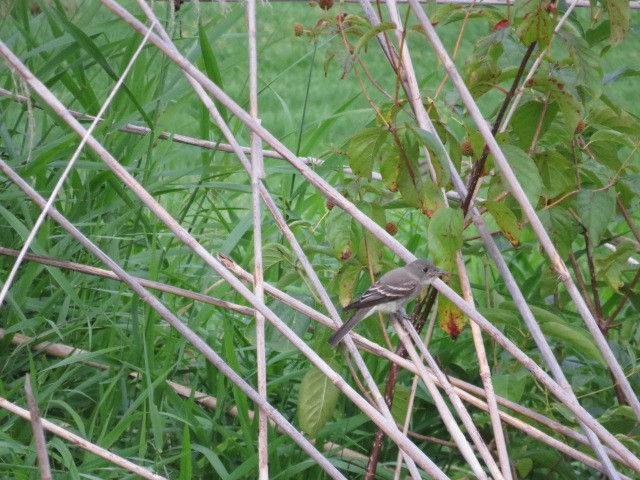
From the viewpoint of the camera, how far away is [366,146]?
264 cm

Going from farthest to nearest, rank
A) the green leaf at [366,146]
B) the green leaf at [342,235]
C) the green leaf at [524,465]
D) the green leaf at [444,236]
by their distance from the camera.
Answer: the green leaf at [524,465]
the green leaf at [342,235]
the green leaf at [366,146]
the green leaf at [444,236]

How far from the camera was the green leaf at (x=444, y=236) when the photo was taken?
252 centimetres

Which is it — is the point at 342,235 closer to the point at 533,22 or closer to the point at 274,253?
the point at 274,253

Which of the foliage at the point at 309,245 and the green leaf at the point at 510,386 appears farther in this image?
the green leaf at the point at 510,386

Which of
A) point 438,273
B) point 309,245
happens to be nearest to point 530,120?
point 438,273

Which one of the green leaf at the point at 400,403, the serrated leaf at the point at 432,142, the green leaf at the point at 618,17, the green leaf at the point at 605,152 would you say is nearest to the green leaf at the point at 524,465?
the green leaf at the point at 400,403

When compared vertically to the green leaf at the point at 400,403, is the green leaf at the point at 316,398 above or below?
above

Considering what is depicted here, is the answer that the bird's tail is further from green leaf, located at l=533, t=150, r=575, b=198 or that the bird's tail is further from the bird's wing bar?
green leaf, located at l=533, t=150, r=575, b=198

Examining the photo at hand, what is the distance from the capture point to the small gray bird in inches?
109

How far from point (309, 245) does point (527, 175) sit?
756 millimetres

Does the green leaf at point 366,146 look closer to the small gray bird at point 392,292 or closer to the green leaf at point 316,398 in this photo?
the small gray bird at point 392,292

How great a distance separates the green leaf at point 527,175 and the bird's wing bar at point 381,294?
55 cm

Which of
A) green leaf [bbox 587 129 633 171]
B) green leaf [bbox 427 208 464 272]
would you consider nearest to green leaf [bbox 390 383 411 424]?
green leaf [bbox 427 208 464 272]

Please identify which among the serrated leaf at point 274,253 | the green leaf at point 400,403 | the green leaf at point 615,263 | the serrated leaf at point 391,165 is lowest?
the green leaf at point 400,403
